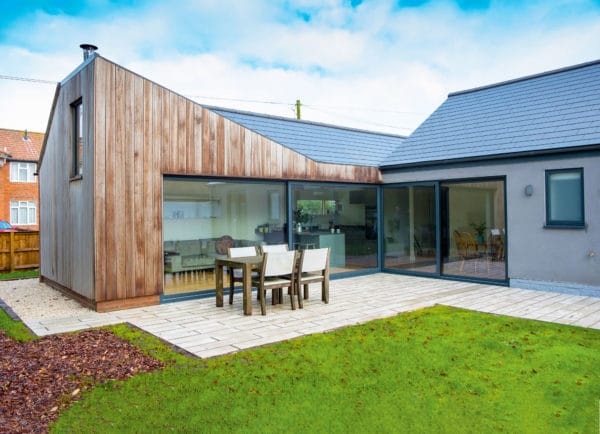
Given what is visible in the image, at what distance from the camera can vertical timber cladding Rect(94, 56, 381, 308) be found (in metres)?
6.66

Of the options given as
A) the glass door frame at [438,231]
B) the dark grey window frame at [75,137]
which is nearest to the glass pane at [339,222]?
the glass door frame at [438,231]

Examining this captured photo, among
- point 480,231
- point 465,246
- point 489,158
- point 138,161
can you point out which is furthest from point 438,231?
point 138,161

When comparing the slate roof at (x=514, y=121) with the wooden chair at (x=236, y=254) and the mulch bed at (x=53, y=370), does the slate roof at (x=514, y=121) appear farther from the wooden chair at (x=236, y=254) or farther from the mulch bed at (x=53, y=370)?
the mulch bed at (x=53, y=370)

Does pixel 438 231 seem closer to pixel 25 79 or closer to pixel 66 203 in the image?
pixel 66 203

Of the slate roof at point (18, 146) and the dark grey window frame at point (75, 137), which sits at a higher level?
the slate roof at point (18, 146)

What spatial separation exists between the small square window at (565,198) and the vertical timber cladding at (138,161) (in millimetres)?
5670

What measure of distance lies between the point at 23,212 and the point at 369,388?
96.5 ft

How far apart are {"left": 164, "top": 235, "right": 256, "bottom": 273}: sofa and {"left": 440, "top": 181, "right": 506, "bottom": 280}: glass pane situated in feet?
14.5

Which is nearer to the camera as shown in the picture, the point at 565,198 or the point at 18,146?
the point at 565,198

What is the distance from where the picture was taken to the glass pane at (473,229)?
888cm

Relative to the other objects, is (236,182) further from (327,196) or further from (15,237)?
(15,237)

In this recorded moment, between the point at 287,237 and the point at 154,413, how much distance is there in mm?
5970

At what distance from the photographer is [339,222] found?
9.98m

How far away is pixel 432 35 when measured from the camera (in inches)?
537
